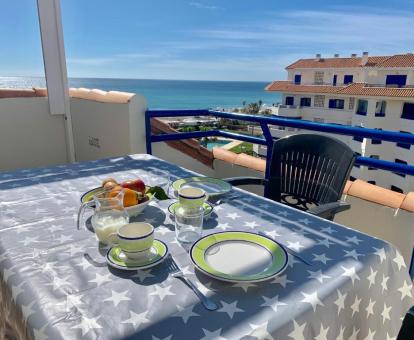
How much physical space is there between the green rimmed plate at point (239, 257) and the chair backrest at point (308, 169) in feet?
2.30

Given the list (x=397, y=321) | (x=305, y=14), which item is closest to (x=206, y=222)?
(x=397, y=321)

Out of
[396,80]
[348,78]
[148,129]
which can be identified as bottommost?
[148,129]

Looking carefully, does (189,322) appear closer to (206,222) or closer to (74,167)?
(206,222)

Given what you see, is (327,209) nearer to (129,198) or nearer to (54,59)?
(129,198)

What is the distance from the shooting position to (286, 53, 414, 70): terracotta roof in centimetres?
1505

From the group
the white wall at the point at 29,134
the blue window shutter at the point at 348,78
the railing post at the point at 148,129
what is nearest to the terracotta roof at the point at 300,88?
the blue window shutter at the point at 348,78

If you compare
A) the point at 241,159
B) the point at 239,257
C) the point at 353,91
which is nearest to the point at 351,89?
the point at 353,91

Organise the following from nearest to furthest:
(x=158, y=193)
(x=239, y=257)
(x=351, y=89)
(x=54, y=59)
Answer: (x=239, y=257)
(x=158, y=193)
(x=54, y=59)
(x=351, y=89)

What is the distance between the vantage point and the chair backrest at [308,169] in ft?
4.58

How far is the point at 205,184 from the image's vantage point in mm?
1261

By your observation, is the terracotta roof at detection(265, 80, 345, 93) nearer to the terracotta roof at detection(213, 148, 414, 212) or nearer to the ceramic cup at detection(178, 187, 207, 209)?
the terracotta roof at detection(213, 148, 414, 212)

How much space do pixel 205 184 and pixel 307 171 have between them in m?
0.58

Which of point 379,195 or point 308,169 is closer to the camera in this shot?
point 308,169

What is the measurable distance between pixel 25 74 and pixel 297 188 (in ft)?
8.43
